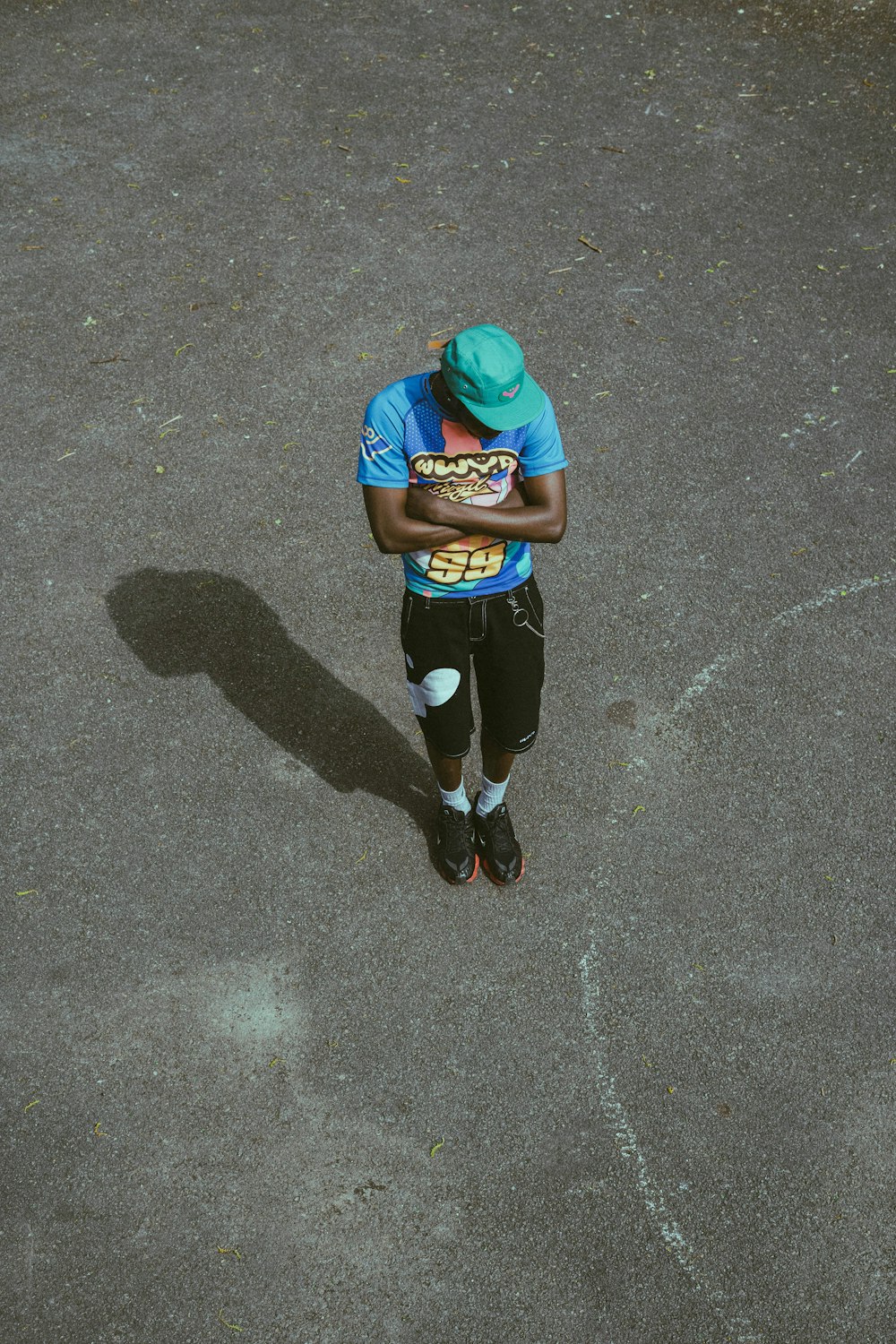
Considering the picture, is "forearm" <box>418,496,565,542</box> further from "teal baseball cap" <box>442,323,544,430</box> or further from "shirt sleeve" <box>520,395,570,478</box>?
"teal baseball cap" <box>442,323,544,430</box>

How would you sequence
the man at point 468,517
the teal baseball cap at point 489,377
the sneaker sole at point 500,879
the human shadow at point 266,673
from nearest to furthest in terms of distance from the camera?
the teal baseball cap at point 489,377, the man at point 468,517, the sneaker sole at point 500,879, the human shadow at point 266,673

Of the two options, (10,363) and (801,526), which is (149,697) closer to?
(10,363)

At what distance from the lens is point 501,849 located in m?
4.78

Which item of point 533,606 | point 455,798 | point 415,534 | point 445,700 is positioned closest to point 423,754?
point 455,798

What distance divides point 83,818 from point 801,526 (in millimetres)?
4207

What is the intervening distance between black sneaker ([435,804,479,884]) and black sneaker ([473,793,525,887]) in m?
0.08

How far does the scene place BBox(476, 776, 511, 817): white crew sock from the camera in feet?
15.5

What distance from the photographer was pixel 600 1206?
395 cm

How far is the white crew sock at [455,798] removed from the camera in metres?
4.69

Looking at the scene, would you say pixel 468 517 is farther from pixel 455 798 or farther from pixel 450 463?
pixel 455 798

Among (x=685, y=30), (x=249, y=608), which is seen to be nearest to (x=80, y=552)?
(x=249, y=608)

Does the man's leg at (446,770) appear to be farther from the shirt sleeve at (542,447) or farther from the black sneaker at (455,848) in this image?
the shirt sleeve at (542,447)

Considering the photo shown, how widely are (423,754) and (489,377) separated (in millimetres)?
2364

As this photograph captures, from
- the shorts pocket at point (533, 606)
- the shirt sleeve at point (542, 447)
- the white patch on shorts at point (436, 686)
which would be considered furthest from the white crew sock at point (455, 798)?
the shirt sleeve at point (542, 447)
